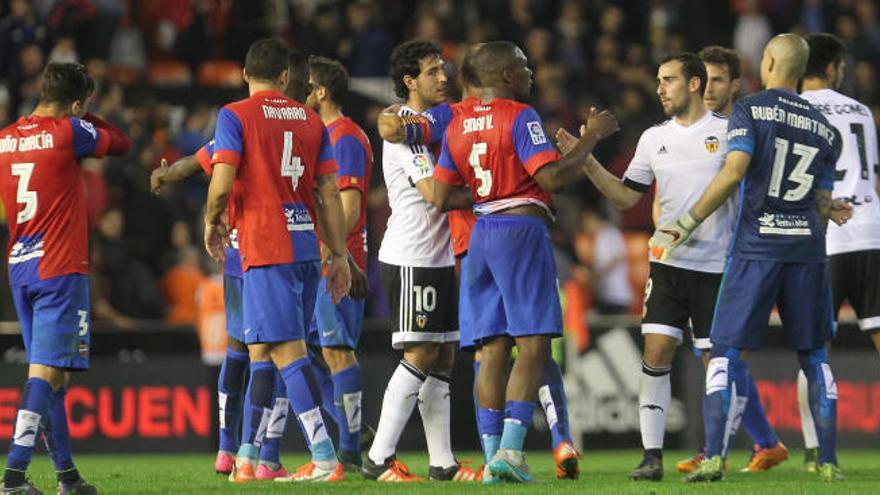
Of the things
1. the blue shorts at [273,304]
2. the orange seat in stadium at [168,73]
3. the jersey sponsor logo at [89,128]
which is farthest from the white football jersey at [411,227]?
the orange seat in stadium at [168,73]

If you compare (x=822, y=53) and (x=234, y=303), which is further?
(x=822, y=53)

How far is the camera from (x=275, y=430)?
37.4ft

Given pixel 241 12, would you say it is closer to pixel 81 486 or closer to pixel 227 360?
pixel 227 360

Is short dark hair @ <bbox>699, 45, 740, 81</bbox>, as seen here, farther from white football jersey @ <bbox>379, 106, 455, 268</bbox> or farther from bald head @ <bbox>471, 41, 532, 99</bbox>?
A: white football jersey @ <bbox>379, 106, 455, 268</bbox>

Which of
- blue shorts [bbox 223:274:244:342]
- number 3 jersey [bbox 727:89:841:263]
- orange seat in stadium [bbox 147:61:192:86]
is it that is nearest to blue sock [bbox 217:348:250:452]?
blue shorts [bbox 223:274:244:342]

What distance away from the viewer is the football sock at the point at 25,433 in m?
9.47

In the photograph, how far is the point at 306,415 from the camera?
1016cm

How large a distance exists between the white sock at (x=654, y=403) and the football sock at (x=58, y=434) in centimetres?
354

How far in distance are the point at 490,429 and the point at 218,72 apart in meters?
12.3

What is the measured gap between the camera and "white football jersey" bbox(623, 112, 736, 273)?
36.0 ft

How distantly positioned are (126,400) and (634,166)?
7498mm

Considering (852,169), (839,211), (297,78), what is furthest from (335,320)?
(852,169)

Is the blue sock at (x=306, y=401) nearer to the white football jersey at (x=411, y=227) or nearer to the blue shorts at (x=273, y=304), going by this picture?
the blue shorts at (x=273, y=304)

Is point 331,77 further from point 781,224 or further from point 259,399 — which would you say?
point 781,224
